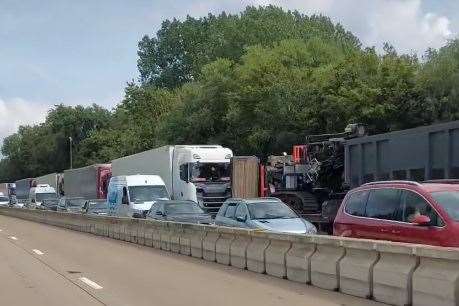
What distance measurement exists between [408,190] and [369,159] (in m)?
9.75

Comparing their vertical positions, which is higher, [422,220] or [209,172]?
[209,172]

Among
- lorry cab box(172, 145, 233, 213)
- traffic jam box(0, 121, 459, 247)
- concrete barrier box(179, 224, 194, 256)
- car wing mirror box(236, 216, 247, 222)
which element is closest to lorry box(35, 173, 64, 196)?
traffic jam box(0, 121, 459, 247)

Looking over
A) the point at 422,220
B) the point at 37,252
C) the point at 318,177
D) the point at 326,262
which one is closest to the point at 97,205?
the point at 37,252

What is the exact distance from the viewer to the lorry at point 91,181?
49.3m

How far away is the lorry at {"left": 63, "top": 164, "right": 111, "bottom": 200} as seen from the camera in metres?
49.3

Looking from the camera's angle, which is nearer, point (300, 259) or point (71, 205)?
point (300, 259)

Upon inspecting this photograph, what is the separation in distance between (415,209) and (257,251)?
4.57 m

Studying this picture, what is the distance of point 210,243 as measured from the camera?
1797 cm

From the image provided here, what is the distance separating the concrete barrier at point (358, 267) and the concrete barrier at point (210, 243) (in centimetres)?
639

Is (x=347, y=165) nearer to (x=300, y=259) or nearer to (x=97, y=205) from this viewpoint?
(x=300, y=259)

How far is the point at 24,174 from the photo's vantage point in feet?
520

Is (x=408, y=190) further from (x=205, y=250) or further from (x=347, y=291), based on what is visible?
(x=205, y=250)

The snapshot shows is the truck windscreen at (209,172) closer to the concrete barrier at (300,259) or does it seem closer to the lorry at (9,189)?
Answer: the concrete barrier at (300,259)

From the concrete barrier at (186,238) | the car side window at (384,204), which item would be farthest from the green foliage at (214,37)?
the car side window at (384,204)
